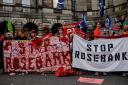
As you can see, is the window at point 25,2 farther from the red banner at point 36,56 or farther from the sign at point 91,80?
the sign at point 91,80

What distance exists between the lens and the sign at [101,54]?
41.6ft

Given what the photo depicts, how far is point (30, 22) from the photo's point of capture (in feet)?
132

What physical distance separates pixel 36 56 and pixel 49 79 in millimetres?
1956

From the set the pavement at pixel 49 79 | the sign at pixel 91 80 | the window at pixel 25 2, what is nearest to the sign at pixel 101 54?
the pavement at pixel 49 79

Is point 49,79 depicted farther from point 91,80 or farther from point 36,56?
point 36,56

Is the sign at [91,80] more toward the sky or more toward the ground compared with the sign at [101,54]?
more toward the ground

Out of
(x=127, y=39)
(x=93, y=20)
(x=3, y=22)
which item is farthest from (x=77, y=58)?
(x=93, y=20)

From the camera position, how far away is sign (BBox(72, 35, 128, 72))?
499 inches

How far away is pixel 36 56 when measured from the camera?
14.2m


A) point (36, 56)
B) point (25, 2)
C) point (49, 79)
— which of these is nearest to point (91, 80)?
point (49, 79)

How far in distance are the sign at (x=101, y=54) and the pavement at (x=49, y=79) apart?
308 mm

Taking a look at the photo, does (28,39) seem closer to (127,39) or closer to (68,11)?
(127,39)

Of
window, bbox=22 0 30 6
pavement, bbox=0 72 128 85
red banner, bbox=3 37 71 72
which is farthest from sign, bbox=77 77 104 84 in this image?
window, bbox=22 0 30 6

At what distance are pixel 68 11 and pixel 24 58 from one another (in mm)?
31325
